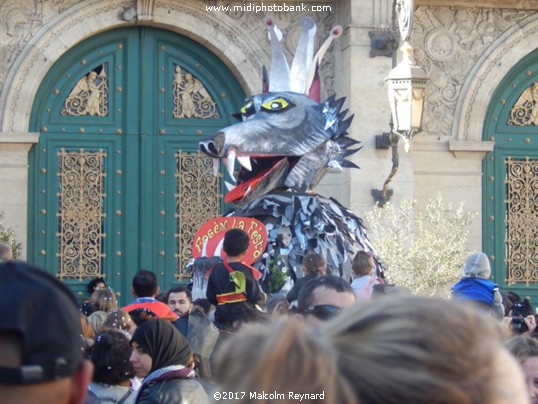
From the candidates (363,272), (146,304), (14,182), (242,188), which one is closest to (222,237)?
(242,188)

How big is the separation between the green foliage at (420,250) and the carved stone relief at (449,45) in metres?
2.08

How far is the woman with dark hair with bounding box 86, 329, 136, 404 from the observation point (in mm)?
5348

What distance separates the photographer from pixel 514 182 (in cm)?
1569

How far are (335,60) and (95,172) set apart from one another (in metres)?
2.96

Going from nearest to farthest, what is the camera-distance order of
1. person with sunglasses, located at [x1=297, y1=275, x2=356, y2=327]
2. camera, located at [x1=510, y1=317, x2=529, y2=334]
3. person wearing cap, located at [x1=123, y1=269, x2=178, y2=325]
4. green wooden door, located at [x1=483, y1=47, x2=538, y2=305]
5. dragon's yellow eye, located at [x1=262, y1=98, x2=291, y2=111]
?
person with sunglasses, located at [x1=297, y1=275, x2=356, y2=327] → person wearing cap, located at [x1=123, y1=269, x2=178, y2=325] → dragon's yellow eye, located at [x1=262, y1=98, x2=291, y2=111] → camera, located at [x1=510, y1=317, x2=529, y2=334] → green wooden door, located at [x1=483, y1=47, x2=538, y2=305]

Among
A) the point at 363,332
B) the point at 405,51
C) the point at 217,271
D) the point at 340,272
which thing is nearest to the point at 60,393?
the point at 363,332

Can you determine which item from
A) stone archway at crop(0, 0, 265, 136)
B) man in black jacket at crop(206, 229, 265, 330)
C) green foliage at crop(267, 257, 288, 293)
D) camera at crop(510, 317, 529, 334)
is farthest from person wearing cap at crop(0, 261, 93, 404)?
stone archway at crop(0, 0, 265, 136)

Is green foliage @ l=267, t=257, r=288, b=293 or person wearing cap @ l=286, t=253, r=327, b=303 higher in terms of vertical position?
person wearing cap @ l=286, t=253, r=327, b=303

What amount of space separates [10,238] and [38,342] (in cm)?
1177

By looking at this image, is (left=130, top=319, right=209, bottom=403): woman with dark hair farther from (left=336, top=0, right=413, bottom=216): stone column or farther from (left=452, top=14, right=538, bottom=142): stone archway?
(left=452, top=14, right=538, bottom=142): stone archway

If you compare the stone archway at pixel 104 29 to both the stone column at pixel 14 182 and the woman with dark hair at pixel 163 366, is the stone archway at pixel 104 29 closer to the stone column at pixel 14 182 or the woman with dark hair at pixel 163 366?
the stone column at pixel 14 182

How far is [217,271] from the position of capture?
7.07m

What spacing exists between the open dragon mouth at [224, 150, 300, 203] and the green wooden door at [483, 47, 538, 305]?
7825mm

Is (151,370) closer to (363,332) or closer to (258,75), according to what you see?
(363,332)
